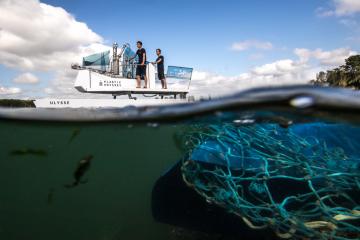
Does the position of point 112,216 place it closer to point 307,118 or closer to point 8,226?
point 8,226

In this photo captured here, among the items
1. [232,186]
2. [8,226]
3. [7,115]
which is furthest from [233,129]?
[8,226]

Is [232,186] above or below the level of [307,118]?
below


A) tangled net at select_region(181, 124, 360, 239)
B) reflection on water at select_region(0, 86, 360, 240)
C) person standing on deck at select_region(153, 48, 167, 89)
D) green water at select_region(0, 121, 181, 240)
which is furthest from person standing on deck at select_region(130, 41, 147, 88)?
tangled net at select_region(181, 124, 360, 239)

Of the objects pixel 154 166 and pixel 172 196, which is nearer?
pixel 172 196

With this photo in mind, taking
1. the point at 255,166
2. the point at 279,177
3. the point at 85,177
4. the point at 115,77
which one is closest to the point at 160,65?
the point at 115,77

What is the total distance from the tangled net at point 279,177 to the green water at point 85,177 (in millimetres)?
1351

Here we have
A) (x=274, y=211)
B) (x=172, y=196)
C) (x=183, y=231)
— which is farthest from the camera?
(x=183, y=231)

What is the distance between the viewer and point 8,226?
12375mm

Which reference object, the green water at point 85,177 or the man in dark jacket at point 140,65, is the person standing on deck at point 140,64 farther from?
the green water at point 85,177

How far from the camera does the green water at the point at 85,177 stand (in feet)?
27.0

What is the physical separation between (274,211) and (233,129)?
67.5 inches

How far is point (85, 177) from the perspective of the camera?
921 cm

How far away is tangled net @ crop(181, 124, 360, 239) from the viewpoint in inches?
179

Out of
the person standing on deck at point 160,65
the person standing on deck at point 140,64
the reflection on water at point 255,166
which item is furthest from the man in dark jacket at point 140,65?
the reflection on water at point 255,166
